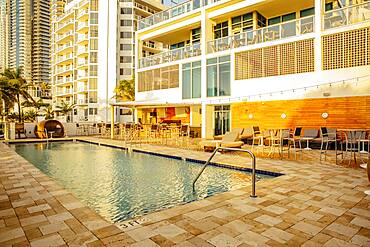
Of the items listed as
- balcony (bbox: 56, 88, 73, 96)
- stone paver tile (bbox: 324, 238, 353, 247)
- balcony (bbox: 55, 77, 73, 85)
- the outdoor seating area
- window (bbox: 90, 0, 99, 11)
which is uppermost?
window (bbox: 90, 0, 99, 11)

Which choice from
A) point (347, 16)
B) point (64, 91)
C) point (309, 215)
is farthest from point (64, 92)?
point (309, 215)

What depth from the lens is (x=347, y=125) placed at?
12.0m

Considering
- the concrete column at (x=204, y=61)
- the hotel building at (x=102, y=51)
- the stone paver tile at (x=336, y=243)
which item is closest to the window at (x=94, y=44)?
the hotel building at (x=102, y=51)

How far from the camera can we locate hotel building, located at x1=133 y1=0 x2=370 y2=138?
1234 centimetres

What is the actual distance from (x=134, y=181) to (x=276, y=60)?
11.6 m

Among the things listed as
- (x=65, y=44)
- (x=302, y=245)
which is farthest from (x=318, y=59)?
A: (x=65, y=44)

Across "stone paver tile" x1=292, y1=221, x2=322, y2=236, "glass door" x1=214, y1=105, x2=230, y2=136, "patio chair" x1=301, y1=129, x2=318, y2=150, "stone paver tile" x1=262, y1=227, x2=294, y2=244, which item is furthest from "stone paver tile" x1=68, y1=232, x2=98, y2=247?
"glass door" x1=214, y1=105, x2=230, y2=136

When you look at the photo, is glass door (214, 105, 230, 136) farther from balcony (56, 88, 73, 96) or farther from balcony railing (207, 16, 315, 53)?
balcony (56, 88, 73, 96)

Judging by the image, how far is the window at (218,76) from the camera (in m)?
17.1

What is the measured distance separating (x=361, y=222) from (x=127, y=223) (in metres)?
3.20

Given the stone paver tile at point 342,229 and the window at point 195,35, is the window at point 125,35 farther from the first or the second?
the stone paver tile at point 342,229

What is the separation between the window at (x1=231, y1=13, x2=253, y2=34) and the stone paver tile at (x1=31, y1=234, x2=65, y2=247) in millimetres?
17752

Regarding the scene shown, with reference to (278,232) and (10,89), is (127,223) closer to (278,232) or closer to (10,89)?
(278,232)

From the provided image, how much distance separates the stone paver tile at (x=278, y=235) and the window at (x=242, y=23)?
16822 mm
